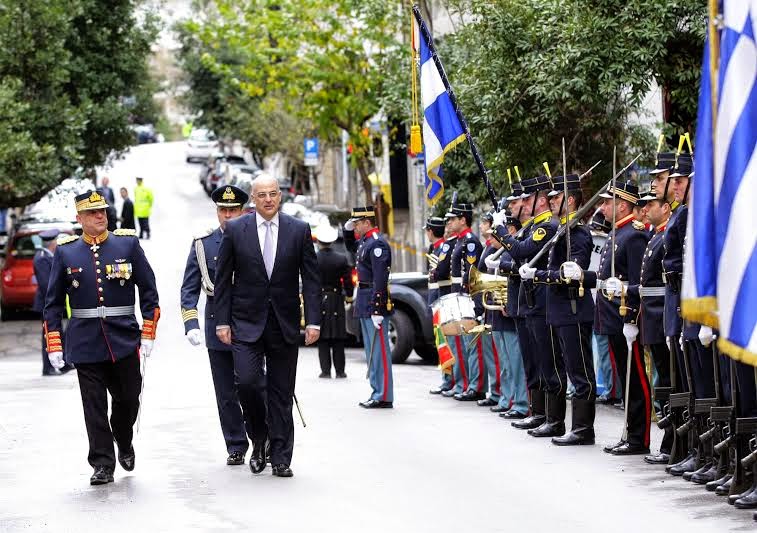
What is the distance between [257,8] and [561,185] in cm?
2473

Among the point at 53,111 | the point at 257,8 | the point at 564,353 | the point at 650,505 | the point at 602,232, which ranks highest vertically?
the point at 257,8

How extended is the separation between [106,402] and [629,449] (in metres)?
4.18

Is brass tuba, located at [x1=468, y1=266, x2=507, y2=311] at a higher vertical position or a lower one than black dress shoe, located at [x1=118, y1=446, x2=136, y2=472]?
higher

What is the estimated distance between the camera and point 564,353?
12.6 m

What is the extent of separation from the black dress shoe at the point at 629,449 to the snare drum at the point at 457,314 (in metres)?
3.74

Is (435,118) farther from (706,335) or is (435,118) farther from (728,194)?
(728,194)

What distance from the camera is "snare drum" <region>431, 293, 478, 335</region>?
15469 millimetres

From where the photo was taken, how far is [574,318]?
12.5 meters

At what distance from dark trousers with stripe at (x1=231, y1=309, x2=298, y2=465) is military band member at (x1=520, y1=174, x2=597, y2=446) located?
263cm

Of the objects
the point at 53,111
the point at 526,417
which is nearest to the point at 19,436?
the point at 526,417

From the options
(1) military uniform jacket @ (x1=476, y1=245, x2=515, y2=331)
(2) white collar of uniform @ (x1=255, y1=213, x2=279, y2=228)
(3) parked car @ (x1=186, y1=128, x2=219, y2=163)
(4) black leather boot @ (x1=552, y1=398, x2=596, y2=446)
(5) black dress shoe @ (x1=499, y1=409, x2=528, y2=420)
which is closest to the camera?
(2) white collar of uniform @ (x1=255, y1=213, x2=279, y2=228)

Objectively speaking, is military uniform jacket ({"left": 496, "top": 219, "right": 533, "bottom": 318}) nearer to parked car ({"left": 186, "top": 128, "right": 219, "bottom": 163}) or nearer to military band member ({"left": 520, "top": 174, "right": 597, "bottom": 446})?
military band member ({"left": 520, "top": 174, "right": 597, "bottom": 446})

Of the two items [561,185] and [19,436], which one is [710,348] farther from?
[19,436]

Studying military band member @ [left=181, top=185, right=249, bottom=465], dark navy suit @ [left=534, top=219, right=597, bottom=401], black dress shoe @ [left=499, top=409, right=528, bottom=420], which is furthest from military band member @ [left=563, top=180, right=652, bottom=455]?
military band member @ [left=181, top=185, right=249, bottom=465]
